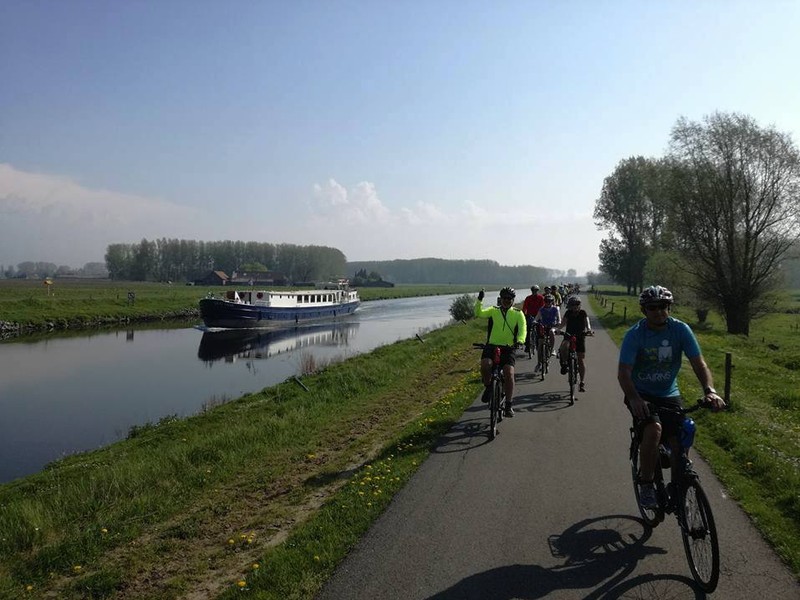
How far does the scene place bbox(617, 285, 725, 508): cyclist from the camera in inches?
177

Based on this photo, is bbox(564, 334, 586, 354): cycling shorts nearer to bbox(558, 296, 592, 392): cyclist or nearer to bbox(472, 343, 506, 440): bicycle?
bbox(558, 296, 592, 392): cyclist

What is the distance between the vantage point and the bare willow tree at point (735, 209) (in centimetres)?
2816

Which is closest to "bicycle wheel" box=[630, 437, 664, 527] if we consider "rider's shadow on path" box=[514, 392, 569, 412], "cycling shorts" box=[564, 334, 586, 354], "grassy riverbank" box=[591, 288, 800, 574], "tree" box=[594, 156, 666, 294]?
"grassy riverbank" box=[591, 288, 800, 574]

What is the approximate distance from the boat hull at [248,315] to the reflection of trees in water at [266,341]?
1153 mm

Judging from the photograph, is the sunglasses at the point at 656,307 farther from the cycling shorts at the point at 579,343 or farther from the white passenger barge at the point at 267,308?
the white passenger barge at the point at 267,308

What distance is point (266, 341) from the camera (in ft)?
126

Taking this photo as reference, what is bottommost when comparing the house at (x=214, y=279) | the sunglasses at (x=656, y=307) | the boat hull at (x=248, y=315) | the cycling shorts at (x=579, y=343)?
the boat hull at (x=248, y=315)

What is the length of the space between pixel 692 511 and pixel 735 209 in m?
31.0

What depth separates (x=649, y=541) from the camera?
4766 millimetres

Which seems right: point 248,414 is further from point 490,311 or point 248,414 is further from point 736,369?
point 736,369

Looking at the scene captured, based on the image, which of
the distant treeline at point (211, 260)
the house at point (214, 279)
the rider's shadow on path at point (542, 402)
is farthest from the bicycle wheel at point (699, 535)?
the distant treeline at point (211, 260)

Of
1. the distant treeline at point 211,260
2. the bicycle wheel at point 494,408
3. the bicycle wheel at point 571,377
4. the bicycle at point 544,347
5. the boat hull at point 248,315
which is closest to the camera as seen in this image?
the bicycle wheel at point 494,408

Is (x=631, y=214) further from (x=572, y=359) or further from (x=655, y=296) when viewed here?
(x=655, y=296)

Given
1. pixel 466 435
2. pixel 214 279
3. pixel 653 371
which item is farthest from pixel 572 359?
pixel 214 279
